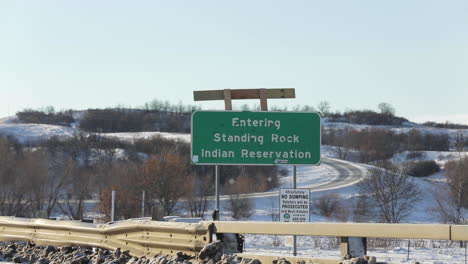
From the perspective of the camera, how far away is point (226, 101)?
19719mm

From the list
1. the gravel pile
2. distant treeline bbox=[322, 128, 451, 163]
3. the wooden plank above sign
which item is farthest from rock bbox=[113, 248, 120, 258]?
distant treeline bbox=[322, 128, 451, 163]

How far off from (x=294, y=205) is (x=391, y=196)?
40.7 m

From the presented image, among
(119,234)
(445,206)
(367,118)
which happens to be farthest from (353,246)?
(367,118)

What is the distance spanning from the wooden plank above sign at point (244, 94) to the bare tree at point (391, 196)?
34.5 metres

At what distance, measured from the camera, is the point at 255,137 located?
18.4 meters

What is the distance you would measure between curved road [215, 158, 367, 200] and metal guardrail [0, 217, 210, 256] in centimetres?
5029

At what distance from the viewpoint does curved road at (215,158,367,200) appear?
79.0m

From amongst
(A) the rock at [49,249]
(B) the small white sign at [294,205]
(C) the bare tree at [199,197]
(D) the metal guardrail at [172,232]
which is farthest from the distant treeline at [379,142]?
(A) the rock at [49,249]

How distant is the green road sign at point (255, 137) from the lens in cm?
1836

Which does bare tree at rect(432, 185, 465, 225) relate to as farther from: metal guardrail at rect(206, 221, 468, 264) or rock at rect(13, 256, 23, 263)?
metal guardrail at rect(206, 221, 468, 264)

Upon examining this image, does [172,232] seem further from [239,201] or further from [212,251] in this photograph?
[239,201]

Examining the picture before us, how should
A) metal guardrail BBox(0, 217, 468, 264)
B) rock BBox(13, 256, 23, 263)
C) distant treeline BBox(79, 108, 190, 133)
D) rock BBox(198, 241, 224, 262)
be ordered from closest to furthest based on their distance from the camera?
metal guardrail BBox(0, 217, 468, 264) < rock BBox(198, 241, 224, 262) < rock BBox(13, 256, 23, 263) < distant treeline BBox(79, 108, 190, 133)

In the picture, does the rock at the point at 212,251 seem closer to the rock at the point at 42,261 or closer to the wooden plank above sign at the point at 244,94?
the rock at the point at 42,261

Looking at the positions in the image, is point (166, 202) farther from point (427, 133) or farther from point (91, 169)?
point (427, 133)
